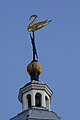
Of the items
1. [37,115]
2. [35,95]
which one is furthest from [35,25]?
[37,115]

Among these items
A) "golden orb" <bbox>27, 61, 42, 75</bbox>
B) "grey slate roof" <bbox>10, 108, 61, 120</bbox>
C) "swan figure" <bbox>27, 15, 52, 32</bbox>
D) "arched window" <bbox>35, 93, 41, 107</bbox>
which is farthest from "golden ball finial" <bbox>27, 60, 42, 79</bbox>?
"grey slate roof" <bbox>10, 108, 61, 120</bbox>

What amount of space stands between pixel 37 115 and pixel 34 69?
4786 mm

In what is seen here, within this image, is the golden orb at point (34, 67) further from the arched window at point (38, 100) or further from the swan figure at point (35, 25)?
the swan figure at point (35, 25)

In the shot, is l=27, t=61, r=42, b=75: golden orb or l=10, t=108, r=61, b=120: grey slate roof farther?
l=27, t=61, r=42, b=75: golden orb

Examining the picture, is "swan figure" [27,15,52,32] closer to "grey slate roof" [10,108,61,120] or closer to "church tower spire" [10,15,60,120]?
"church tower spire" [10,15,60,120]

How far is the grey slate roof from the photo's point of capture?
46.0 metres

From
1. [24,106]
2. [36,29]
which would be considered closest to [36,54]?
[36,29]

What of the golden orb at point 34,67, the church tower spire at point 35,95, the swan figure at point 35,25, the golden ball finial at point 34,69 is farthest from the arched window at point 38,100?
the swan figure at point 35,25

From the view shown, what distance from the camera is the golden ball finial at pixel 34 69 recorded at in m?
49.8

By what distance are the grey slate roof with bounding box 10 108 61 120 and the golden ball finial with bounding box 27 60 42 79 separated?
3.64m

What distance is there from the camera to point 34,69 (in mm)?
49969

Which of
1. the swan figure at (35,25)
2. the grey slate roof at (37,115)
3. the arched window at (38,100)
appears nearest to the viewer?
the grey slate roof at (37,115)

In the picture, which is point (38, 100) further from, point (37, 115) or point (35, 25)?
point (35, 25)

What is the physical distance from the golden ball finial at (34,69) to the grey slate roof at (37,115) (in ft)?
11.9
